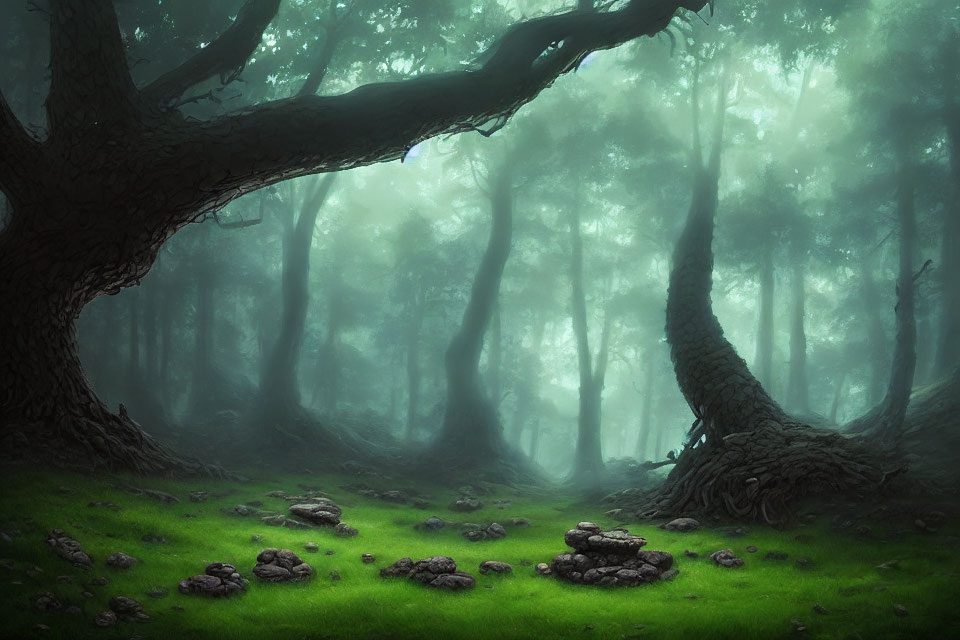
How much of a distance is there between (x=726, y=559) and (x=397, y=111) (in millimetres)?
8404

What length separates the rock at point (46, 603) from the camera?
16.4ft

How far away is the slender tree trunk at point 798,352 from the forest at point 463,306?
221mm

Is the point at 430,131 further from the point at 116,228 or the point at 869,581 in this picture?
the point at 869,581

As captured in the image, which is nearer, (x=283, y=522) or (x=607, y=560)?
(x=607, y=560)

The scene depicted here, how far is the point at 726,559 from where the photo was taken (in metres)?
7.93

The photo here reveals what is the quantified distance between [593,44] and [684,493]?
9050 millimetres

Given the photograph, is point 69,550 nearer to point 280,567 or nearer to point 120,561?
point 120,561

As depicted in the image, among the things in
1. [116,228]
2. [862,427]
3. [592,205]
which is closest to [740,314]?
[592,205]

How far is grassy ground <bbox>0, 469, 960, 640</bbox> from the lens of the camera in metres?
5.34

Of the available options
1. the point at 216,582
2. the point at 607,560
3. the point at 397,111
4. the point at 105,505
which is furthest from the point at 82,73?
the point at 607,560

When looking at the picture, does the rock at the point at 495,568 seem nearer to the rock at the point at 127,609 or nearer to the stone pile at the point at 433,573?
the stone pile at the point at 433,573

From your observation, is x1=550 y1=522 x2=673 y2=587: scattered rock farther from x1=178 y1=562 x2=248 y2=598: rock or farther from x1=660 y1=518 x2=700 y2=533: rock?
x1=178 y1=562 x2=248 y2=598: rock

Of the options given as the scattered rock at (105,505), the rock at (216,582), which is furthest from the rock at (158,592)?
the scattered rock at (105,505)

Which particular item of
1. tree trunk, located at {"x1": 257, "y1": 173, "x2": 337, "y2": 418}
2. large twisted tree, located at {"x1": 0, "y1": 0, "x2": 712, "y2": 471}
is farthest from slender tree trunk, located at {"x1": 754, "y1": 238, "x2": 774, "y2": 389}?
large twisted tree, located at {"x1": 0, "y1": 0, "x2": 712, "y2": 471}
